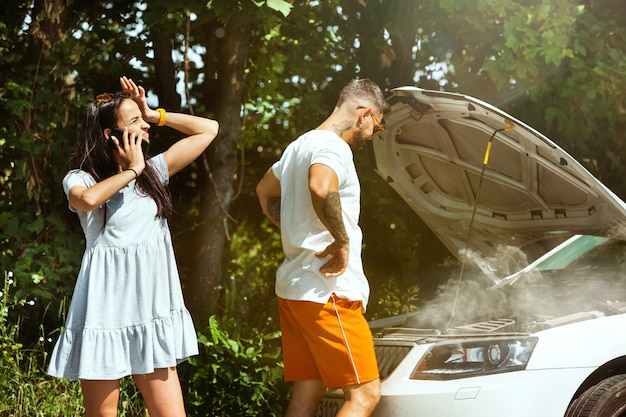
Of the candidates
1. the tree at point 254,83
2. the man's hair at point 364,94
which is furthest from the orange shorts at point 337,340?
the tree at point 254,83

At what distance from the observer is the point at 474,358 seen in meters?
3.85

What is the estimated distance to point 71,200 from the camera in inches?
130

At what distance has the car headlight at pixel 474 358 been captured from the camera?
3.69 metres

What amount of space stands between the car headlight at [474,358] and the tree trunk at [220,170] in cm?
322

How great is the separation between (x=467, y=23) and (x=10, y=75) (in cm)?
383

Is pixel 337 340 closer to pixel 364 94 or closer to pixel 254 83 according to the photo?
pixel 364 94

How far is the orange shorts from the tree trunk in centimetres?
323

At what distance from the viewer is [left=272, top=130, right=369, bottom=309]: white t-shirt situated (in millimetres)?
3715

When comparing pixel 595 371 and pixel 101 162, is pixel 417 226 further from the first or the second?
pixel 101 162

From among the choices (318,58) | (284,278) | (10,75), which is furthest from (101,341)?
(318,58)

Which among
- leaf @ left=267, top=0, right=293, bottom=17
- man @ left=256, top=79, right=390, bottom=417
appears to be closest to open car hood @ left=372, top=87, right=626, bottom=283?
man @ left=256, top=79, right=390, bottom=417

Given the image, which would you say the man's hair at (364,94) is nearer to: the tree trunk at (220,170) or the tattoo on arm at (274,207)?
the tattoo on arm at (274,207)

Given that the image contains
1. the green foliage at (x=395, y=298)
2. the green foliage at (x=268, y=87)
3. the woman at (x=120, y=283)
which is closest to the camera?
the woman at (x=120, y=283)

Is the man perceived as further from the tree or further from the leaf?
the tree
